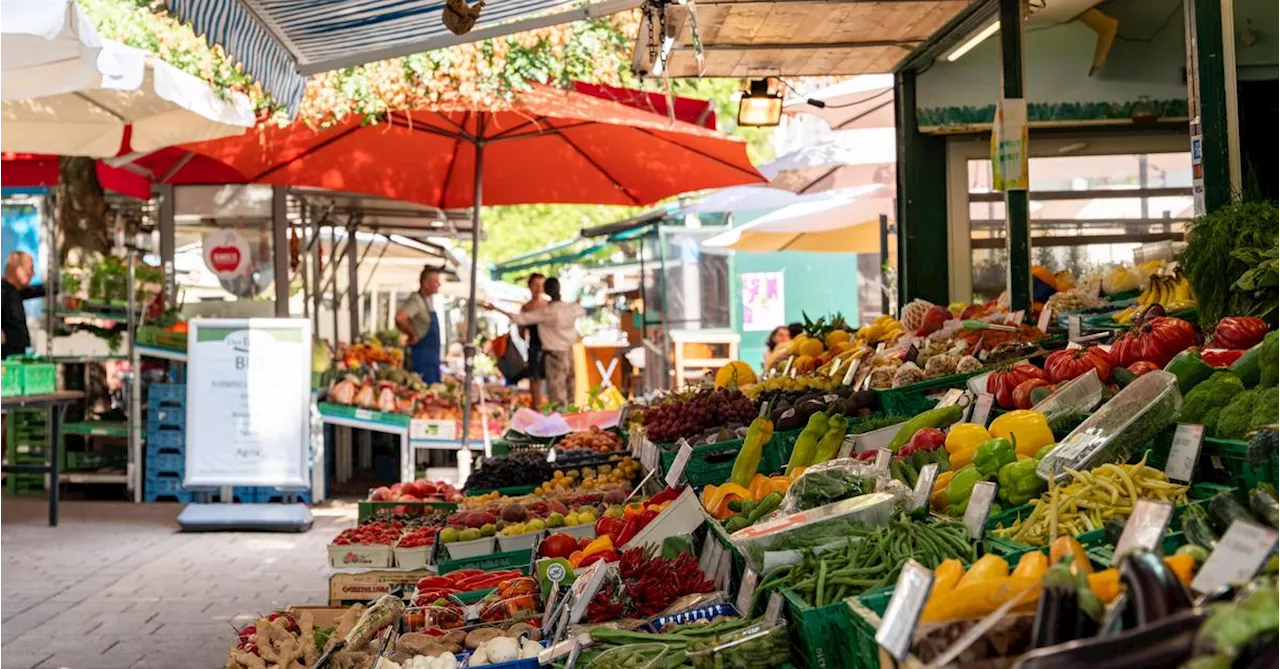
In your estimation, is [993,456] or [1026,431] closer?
[993,456]

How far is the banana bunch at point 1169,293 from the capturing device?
5.63 metres

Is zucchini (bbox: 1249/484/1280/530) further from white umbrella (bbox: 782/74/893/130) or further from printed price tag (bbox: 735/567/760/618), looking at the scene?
white umbrella (bbox: 782/74/893/130)

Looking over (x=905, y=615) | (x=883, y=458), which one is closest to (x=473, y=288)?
(x=883, y=458)

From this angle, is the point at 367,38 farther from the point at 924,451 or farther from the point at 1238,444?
the point at 1238,444

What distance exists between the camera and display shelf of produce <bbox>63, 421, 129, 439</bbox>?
512 inches

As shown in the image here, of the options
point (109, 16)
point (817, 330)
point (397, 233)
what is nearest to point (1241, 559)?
point (817, 330)

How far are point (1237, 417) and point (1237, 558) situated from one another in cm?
152

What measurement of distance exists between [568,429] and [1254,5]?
5891 mm

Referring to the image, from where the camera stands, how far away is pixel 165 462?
42.5ft

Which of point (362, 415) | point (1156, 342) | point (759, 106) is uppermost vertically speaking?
point (759, 106)

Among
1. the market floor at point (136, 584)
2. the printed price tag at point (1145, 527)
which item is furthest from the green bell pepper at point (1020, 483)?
the market floor at point (136, 584)

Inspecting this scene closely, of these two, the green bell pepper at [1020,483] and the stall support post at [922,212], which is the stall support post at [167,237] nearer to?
the stall support post at [922,212]

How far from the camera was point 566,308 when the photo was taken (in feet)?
49.5

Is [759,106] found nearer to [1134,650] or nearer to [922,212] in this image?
[922,212]
